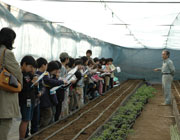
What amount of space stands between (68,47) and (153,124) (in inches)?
172

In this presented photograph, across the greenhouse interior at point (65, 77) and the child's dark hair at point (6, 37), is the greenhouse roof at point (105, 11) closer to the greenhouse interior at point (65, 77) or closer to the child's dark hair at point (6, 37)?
the greenhouse interior at point (65, 77)

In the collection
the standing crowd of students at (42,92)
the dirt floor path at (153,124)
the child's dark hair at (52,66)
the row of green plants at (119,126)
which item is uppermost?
the child's dark hair at (52,66)

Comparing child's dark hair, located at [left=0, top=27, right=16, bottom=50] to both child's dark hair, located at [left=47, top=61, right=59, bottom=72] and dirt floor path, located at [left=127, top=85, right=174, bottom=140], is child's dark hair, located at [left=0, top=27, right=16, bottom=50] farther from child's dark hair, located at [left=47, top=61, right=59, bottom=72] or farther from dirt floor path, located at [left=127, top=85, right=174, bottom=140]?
dirt floor path, located at [left=127, top=85, right=174, bottom=140]

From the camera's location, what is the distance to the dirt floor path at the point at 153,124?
231 inches

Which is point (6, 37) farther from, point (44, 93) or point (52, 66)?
point (52, 66)

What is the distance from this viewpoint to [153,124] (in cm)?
703

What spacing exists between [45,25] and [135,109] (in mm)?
3399

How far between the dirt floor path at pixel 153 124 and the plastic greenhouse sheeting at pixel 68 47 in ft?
10.1

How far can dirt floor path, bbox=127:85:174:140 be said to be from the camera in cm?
586

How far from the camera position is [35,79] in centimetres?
424

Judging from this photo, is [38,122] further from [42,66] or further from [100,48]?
[100,48]

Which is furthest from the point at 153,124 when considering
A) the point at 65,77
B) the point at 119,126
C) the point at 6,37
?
the point at 6,37

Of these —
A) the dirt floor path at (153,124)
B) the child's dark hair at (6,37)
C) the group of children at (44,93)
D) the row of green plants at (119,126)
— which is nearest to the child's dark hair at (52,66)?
the group of children at (44,93)

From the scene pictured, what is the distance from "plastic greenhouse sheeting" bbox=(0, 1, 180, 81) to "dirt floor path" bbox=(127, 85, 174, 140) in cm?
309
